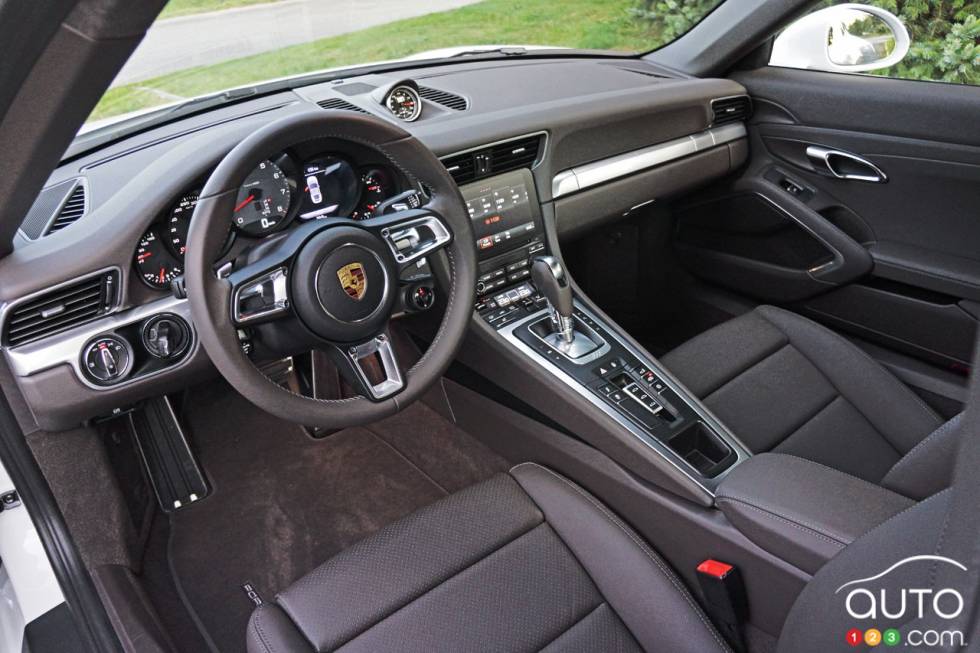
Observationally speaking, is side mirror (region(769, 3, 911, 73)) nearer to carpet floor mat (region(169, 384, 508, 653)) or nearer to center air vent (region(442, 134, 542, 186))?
center air vent (region(442, 134, 542, 186))

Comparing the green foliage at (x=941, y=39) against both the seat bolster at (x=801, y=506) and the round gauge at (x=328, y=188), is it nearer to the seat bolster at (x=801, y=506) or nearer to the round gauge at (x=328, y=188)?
the seat bolster at (x=801, y=506)

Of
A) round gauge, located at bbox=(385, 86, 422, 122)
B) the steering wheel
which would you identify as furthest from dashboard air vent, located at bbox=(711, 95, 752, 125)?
the steering wheel

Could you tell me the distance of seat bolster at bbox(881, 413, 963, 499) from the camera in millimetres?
1271

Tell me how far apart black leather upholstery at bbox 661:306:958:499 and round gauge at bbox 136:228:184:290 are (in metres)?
1.26

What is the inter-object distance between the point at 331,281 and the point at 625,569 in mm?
803

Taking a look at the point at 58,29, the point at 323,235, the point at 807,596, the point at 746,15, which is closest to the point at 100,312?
the point at 323,235

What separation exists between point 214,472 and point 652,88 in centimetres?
175

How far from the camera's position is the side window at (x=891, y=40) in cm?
218

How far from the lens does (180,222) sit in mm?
1604

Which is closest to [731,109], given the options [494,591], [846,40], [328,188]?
[846,40]

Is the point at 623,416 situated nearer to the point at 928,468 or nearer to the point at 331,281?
the point at 928,468

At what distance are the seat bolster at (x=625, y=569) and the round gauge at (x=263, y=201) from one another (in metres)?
0.77

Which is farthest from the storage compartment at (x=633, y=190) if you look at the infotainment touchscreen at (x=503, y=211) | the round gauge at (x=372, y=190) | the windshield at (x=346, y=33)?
the round gauge at (x=372, y=190)

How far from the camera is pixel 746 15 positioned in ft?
8.22
